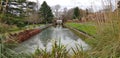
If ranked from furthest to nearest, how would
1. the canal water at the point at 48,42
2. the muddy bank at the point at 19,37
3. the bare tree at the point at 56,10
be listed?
the bare tree at the point at 56,10 → the canal water at the point at 48,42 → the muddy bank at the point at 19,37

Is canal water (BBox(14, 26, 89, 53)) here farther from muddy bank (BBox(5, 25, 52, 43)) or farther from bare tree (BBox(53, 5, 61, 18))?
bare tree (BBox(53, 5, 61, 18))

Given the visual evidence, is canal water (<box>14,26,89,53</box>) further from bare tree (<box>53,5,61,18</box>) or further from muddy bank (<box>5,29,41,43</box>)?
bare tree (<box>53,5,61,18</box>)

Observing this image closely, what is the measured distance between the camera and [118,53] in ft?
9.93

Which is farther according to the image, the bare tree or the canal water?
the bare tree

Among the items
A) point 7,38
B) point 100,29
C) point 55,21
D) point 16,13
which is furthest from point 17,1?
point 55,21

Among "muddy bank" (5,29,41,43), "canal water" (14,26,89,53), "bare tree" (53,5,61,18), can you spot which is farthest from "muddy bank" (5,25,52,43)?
"bare tree" (53,5,61,18)

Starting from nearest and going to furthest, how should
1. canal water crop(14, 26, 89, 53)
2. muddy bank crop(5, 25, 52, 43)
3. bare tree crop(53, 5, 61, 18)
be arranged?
muddy bank crop(5, 25, 52, 43) → canal water crop(14, 26, 89, 53) → bare tree crop(53, 5, 61, 18)

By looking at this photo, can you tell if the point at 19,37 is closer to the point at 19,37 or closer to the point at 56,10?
the point at 19,37

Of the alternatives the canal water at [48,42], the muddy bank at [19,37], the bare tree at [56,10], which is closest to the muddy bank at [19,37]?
the muddy bank at [19,37]

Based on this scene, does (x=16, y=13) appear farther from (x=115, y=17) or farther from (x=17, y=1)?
(x=115, y=17)

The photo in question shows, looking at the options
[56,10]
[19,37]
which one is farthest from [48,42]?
[56,10]

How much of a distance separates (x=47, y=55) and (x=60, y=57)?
0.57 ft

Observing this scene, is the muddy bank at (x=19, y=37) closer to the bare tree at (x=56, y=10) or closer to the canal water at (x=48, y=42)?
the canal water at (x=48, y=42)

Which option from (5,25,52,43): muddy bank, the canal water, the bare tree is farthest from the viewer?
the bare tree
